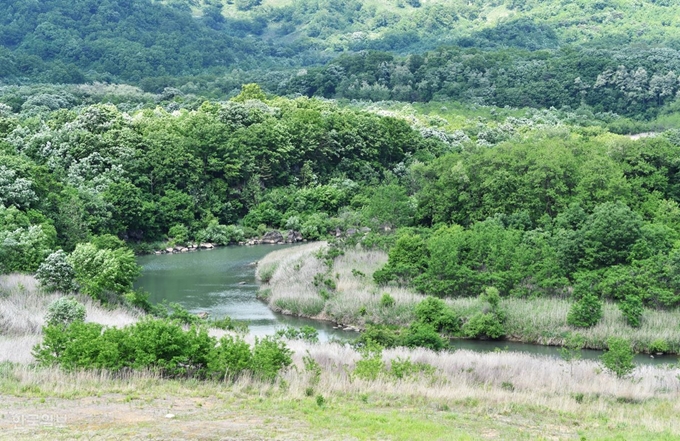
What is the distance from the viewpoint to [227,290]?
4738 cm

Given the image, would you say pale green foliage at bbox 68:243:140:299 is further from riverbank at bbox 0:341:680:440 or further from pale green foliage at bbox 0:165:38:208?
pale green foliage at bbox 0:165:38:208

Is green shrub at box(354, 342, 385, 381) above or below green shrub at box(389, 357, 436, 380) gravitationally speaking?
above

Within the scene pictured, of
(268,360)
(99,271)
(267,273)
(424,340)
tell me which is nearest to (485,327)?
(424,340)

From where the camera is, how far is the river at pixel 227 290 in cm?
3459

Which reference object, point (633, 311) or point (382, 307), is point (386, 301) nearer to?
point (382, 307)

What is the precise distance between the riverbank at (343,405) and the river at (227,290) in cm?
704

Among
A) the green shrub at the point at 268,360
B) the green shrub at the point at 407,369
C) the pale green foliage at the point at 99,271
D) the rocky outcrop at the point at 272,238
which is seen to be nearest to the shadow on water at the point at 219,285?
the rocky outcrop at the point at 272,238

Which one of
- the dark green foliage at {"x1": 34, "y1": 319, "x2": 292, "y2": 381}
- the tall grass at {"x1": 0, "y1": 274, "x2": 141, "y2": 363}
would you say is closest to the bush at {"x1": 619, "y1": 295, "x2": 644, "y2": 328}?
the dark green foliage at {"x1": 34, "y1": 319, "x2": 292, "y2": 381}

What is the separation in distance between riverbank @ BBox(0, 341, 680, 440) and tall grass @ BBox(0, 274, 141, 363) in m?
2.23

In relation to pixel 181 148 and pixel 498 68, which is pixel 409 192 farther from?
pixel 498 68

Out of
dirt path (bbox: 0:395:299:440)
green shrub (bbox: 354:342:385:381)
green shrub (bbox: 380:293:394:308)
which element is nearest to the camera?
dirt path (bbox: 0:395:299:440)

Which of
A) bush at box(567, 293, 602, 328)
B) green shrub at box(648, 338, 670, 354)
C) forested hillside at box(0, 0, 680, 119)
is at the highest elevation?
forested hillside at box(0, 0, 680, 119)

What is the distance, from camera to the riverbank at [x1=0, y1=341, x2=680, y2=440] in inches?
706

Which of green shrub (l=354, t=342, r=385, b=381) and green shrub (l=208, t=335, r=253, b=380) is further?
green shrub (l=354, t=342, r=385, b=381)
